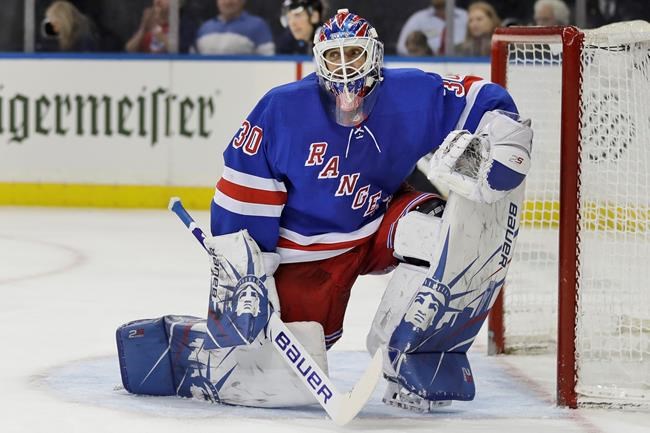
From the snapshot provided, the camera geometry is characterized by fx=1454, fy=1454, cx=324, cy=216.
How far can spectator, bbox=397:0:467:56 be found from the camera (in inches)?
275

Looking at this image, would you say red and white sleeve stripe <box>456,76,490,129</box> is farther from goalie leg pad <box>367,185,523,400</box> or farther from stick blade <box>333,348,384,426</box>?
stick blade <box>333,348,384,426</box>

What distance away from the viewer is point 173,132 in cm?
719

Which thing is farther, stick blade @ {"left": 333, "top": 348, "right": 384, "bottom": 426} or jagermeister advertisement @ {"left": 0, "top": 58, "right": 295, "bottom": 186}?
jagermeister advertisement @ {"left": 0, "top": 58, "right": 295, "bottom": 186}

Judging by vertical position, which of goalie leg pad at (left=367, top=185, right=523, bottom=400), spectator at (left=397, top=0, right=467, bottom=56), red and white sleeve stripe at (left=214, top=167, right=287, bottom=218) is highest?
spectator at (left=397, top=0, right=467, bottom=56)

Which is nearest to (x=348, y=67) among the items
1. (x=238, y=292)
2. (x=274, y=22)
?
(x=238, y=292)

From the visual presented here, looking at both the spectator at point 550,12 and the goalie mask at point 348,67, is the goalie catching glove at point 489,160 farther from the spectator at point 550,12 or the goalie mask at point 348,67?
the spectator at point 550,12

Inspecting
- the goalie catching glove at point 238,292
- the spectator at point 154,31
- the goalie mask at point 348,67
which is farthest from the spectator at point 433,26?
the goalie catching glove at point 238,292

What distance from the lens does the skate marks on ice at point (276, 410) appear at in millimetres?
2855

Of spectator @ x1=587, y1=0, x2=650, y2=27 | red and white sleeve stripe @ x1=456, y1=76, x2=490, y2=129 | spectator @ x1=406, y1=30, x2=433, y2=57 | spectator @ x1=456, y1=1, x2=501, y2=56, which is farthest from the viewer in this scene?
spectator @ x1=406, y1=30, x2=433, y2=57

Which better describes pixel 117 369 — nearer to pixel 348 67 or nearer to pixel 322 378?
pixel 322 378

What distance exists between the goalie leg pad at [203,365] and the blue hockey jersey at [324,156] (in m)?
0.22

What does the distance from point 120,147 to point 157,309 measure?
3111 millimetres

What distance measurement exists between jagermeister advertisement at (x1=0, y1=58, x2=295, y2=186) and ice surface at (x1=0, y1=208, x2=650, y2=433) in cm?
145

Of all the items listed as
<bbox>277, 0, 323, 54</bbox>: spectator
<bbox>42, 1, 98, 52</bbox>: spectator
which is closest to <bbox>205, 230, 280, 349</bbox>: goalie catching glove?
<bbox>277, 0, 323, 54</bbox>: spectator
